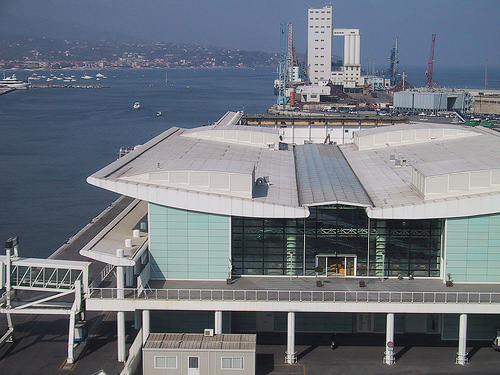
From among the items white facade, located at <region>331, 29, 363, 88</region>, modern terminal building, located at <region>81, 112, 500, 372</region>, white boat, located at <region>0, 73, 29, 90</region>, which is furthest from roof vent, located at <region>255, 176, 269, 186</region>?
white boat, located at <region>0, 73, 29, 90</region>

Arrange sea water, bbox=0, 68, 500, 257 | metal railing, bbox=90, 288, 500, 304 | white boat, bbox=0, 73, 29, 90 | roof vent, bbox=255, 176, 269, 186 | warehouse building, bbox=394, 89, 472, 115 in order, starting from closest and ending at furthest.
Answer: metal railing, bbox=90, 288, 500, 304, roof vent, bbox=255, 176, 269, 186, sea water, bbox=0, 68, 500, 257, warehouse building, bbox=394, 89, 472, 115, white boat, bbox=0, 73, 29, 90

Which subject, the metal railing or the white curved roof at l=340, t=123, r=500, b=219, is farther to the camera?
the white curved roof at l=340, t=123, r=500, b=219

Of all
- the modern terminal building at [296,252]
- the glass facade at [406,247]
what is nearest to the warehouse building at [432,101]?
the modern terminal building at [296,252]

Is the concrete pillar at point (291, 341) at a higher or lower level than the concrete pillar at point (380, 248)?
lower

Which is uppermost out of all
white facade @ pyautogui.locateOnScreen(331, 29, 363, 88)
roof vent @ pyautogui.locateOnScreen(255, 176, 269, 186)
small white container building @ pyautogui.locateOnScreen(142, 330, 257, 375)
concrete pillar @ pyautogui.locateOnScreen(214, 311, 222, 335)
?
white facade @ pyautogui.locateOnScreen(331, 29, 363, 88)

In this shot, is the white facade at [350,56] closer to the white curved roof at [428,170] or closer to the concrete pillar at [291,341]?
the white curved roof at [428,170]

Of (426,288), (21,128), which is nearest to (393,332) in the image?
(426,288)

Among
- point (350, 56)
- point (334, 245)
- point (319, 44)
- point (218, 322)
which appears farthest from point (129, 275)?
point (350, 56)

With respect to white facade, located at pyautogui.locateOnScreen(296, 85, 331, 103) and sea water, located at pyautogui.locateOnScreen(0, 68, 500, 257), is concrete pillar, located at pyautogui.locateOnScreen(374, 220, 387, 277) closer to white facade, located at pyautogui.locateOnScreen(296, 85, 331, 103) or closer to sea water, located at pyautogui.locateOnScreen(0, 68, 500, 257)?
sea water, located at pyautogui.locateOnScreen(0, 68, 500, 257)

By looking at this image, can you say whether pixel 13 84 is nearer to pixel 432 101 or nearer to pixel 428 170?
pixel 432 101
